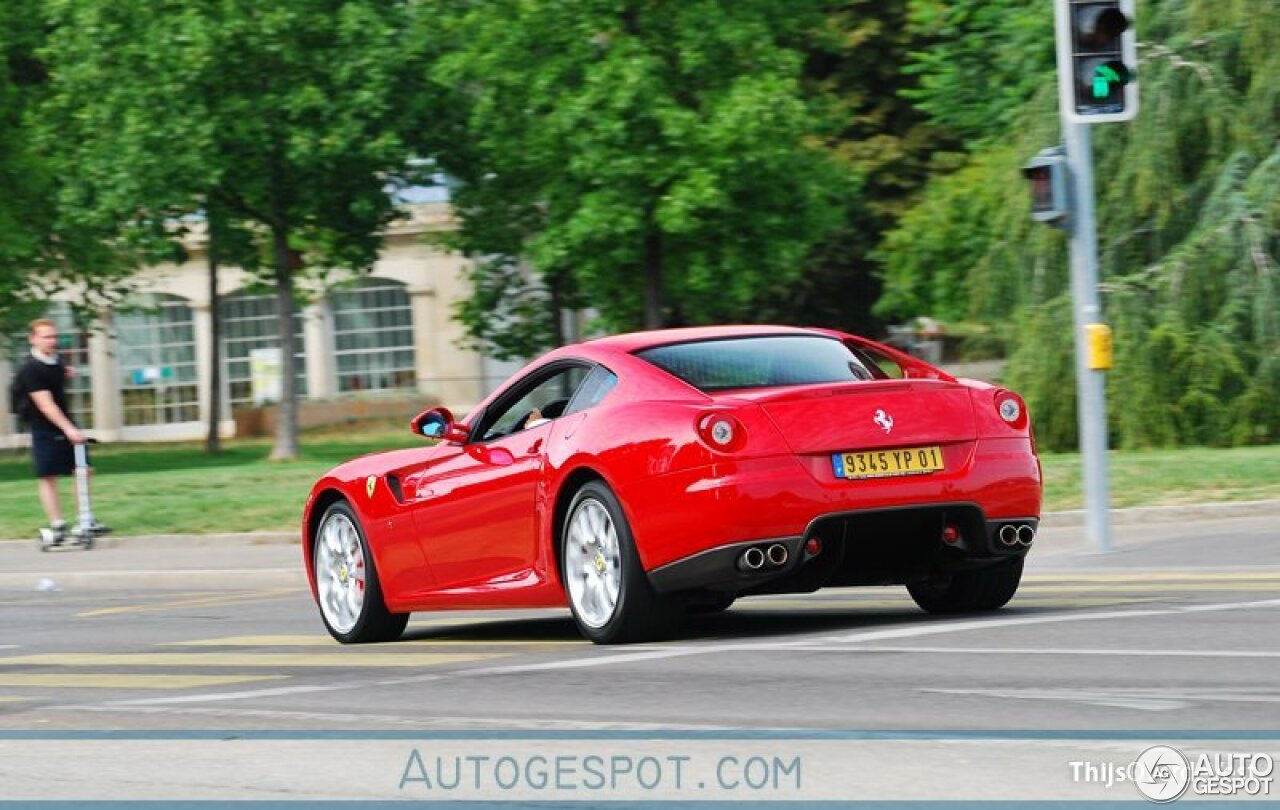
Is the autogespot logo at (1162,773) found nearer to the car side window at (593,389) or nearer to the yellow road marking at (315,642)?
the car side window at (593,389)

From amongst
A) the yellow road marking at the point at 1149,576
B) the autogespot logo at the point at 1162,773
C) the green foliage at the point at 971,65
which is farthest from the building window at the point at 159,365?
the autogespot logo at the point at 1162,773

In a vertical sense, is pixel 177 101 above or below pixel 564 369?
above

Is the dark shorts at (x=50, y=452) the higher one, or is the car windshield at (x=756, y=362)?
the car windshield at (x=756, y=362)

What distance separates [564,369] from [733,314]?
31582 mm

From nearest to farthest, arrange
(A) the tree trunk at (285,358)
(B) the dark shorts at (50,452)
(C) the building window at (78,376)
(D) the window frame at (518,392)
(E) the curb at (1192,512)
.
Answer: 1. (D) the window frame at (518,392)
2. (E) the curb at (1192,512)
3. (B) the dark shorts at (50,452)
4. (A) the tree trunk at (285,358)
5. (C) the building window at (78,376)

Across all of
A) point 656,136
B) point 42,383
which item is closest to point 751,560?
point 42,383

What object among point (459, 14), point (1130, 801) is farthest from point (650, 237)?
point (1130, 801)

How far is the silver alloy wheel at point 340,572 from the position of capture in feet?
39.1

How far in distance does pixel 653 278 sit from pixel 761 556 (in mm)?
29273

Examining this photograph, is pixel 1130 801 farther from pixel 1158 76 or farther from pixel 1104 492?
pixel 1158 76

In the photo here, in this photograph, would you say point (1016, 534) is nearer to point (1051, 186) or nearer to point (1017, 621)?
point (1017, 621)

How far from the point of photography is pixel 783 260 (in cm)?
3825

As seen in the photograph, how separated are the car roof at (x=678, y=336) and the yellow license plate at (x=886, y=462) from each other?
99cm

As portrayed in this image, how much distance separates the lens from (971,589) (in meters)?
10.9
